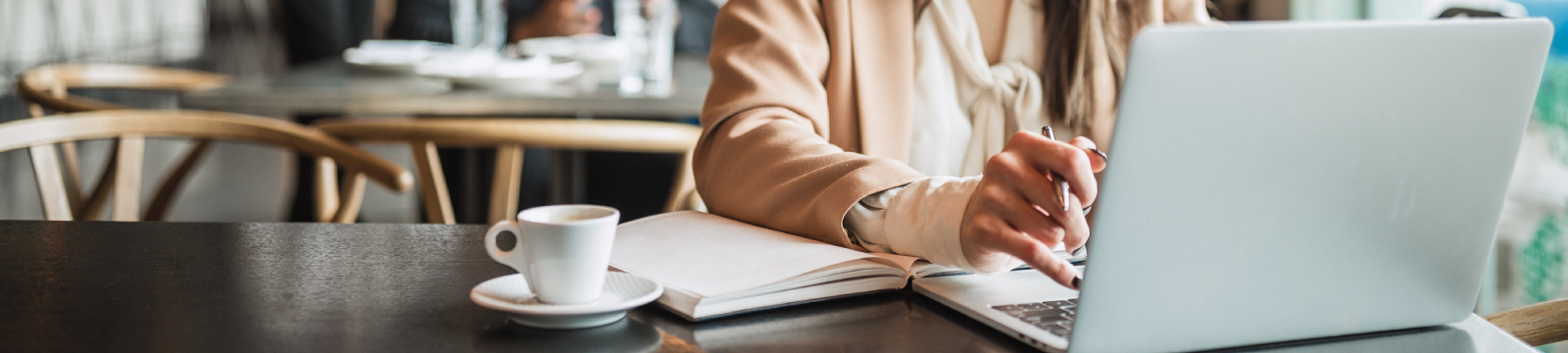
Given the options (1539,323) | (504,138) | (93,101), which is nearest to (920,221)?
(1539,323)

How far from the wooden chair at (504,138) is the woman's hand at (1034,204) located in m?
0.79

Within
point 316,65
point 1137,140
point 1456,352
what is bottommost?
point 316,65

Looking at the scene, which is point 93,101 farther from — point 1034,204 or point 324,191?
point 1034,204

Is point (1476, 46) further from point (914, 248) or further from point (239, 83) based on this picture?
point (239, 83)

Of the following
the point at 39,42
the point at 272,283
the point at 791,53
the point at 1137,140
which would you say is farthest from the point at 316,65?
the point at 1137,140

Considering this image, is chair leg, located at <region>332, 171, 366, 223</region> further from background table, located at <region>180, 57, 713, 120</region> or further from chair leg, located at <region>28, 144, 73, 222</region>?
background table, located at <region>180, 57, 713, 120</region>

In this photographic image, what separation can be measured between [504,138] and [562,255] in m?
0.84

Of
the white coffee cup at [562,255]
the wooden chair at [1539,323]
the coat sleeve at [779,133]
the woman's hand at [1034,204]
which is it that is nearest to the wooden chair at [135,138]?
the coat sleeve at [779,133]

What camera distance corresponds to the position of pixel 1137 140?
1.28ft

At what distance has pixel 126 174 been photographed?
119 cm

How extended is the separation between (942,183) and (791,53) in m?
0.33

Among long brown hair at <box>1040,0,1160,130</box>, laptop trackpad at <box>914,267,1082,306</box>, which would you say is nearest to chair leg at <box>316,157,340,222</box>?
long brown hair at <box>1040,0,1160,130</box>

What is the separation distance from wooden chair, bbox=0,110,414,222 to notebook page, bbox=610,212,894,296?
1.57 feet

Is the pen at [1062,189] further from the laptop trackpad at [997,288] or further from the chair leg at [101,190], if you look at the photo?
the chair leg at [101,190]
